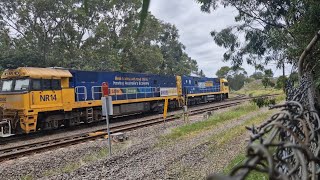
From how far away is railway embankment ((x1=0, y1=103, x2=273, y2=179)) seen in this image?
8.16 metres

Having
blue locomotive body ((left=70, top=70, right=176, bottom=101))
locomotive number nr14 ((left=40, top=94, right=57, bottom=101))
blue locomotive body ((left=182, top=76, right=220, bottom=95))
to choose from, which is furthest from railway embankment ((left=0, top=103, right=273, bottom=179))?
blue locomotive body ((left=182, top=76, right=220, bottom=95))

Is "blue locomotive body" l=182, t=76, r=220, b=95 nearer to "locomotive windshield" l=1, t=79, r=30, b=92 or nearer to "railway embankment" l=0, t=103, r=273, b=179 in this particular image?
"locomotive windshield" l=1, t=79, r=30, b=92

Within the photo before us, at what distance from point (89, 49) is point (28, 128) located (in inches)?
935

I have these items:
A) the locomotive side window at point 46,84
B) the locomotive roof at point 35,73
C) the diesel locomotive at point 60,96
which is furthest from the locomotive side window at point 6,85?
the locomotive side window at point 46,84

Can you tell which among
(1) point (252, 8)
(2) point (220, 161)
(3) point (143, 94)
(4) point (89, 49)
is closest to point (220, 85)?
(4) point (89, 49)

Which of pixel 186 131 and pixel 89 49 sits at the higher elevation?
pixel 89 49

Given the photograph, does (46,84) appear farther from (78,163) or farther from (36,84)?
(78,163)

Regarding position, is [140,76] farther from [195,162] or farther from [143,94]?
[195,162]

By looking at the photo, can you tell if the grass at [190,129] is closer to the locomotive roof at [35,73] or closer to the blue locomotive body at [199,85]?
the locomotive roof at [35,73]

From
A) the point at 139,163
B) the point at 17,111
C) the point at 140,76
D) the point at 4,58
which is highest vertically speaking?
the point at 4,58

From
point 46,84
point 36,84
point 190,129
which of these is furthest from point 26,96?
point 190,129

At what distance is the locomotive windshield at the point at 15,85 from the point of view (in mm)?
16266

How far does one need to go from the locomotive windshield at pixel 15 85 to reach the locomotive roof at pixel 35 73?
0.24 metres

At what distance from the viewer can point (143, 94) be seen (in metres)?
25.2
